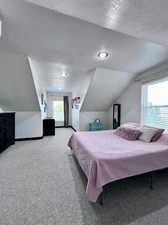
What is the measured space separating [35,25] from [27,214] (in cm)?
243

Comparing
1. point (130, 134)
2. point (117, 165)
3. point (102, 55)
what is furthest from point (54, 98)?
point (117, 165)

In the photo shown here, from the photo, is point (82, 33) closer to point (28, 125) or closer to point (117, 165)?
point (117, 165)

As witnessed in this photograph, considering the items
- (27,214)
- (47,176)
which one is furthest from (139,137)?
(27,214)

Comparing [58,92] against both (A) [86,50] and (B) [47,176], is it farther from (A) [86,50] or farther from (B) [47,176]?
(B) [47,176]

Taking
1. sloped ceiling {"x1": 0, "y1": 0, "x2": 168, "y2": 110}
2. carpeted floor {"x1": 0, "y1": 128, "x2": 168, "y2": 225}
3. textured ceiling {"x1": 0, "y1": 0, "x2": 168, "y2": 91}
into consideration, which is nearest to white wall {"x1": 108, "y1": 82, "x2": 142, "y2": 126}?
sloped ceiling {"x1": 0, "y1": 0, "x2": 168, "y2": 110}

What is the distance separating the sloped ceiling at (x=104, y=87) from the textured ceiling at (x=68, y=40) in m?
0.40

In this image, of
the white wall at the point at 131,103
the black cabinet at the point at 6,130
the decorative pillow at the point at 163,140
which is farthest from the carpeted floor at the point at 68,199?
the white wall at the point at 131,103

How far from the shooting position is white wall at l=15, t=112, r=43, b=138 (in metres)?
4.09

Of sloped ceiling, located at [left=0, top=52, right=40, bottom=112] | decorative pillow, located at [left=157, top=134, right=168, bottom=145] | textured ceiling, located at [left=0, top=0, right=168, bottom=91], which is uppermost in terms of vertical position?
textured ceiling, located at [left=0, top=0, right=168, bottom=91]

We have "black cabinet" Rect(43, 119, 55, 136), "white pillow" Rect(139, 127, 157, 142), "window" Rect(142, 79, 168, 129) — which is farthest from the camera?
"black cabinet" Rect(43, 119, 55, 136)

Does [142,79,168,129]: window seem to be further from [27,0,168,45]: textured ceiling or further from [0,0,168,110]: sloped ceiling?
[27,0,168,45]: textured ceiling

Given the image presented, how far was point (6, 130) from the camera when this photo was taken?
10.6ft

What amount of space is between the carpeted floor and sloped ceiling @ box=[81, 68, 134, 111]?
2564 millimetres

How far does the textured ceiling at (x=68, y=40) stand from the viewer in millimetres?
1248
